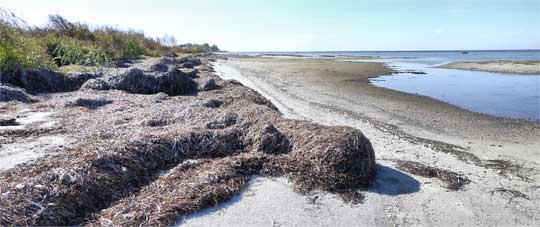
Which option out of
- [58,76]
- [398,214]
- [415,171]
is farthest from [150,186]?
[58,76]

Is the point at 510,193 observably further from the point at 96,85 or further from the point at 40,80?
the point at 40,80

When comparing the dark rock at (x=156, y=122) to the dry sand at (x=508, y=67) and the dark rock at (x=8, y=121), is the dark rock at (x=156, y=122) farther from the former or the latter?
the dry sand at (x=508, y=67)

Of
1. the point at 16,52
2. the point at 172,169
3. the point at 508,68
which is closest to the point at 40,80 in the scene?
the point at 16,52

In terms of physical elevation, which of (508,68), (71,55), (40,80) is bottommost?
(508,68)

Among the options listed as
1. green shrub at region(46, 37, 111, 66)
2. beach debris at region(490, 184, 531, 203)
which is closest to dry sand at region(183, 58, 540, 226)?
beach debris at region(490, 184, 531, 203)

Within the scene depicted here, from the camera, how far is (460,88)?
53.5 feet

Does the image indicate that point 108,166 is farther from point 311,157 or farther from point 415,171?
point 415,171

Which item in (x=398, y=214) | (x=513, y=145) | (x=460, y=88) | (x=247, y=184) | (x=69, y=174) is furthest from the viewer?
(x=460, y=88)

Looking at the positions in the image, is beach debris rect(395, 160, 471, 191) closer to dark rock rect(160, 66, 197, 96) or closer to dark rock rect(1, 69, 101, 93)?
dark rock rect(160, 66, 197, 96)

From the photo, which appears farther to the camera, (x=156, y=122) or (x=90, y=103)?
(x=90, y=103)

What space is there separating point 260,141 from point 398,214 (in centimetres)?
A: 172

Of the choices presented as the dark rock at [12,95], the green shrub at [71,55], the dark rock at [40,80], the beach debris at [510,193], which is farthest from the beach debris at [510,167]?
the green shrub at [71,55]

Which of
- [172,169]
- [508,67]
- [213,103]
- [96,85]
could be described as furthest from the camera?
[508,67]

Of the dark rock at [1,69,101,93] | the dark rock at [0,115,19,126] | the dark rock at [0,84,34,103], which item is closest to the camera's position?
the dark rock at [0,115,19,126]
